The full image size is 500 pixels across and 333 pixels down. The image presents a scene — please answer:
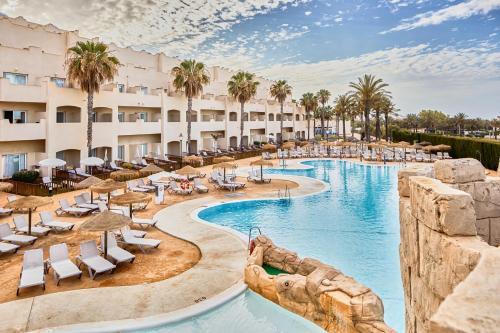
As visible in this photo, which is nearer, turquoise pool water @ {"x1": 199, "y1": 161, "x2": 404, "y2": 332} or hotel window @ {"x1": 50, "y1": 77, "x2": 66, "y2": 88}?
turquoise pool water @ {"x1": 199, "y1": 161, "x2": 404, "y2": 332}

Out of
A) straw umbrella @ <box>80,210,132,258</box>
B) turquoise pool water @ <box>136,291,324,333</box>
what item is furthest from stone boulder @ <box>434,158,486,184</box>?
straw umbrella @ <box>80,210,132,258</box>

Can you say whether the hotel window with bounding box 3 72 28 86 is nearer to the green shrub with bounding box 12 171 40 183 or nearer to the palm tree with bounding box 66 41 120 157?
the palm tree with bounding box 66 41 120 157

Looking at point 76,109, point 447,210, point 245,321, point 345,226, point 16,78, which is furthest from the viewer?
point 76,109

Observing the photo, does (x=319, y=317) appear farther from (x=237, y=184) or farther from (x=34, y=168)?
(x=34, y=168)

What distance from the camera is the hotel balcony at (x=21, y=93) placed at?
22.6m

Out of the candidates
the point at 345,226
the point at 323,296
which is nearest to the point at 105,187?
the point at 345,226

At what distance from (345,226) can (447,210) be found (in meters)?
13.2

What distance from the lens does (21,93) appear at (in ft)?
77.9

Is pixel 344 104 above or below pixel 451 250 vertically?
above

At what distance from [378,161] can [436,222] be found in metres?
39.3

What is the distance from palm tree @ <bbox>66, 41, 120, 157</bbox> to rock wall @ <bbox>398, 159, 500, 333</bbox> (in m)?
25.2

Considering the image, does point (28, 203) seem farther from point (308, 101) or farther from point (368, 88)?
point (308, 101)

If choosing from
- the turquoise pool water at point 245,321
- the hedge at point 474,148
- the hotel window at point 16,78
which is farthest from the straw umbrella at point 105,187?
the hedge at point 474,148

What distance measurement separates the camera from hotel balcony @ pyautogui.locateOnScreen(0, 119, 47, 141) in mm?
22703
